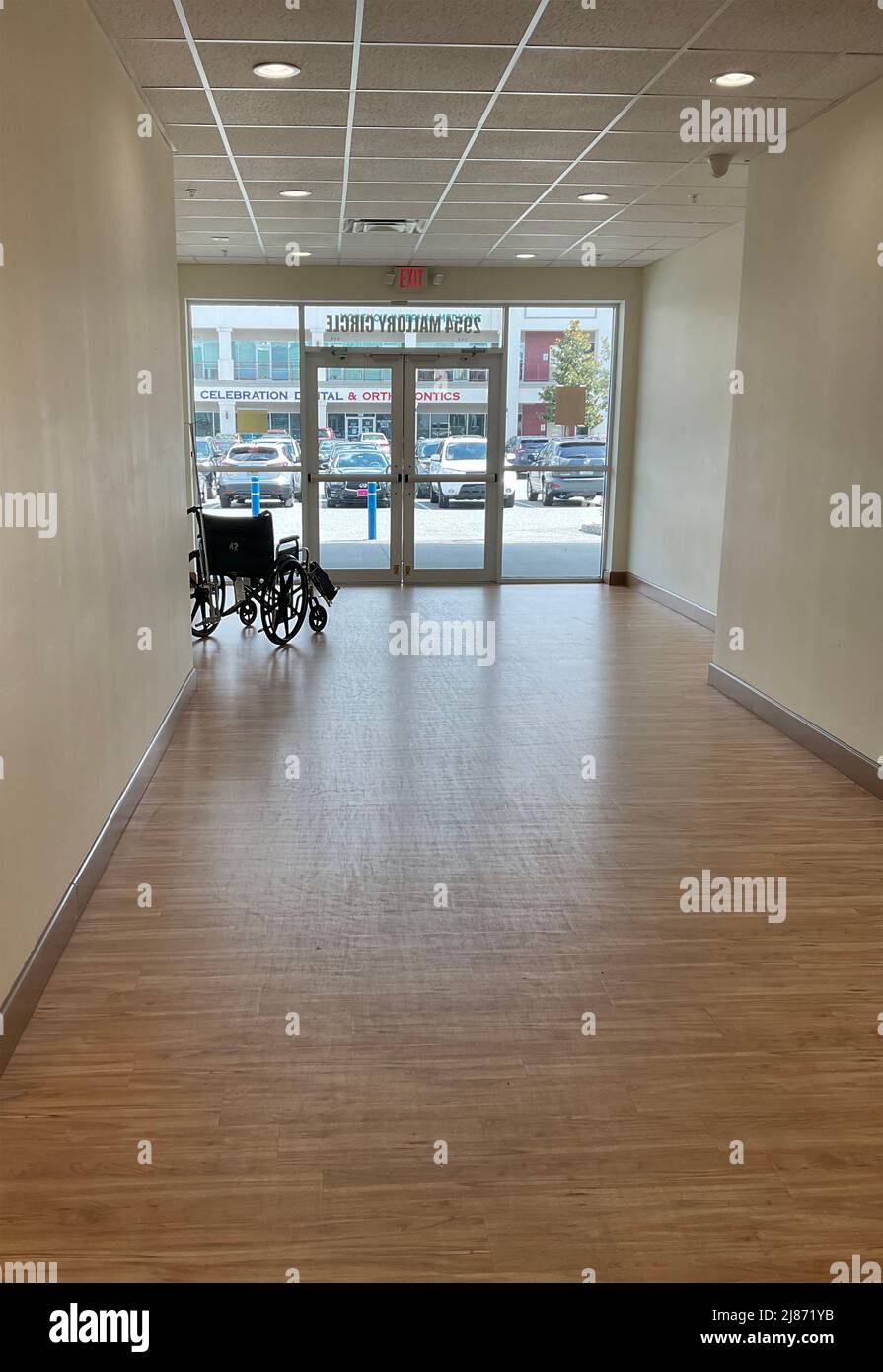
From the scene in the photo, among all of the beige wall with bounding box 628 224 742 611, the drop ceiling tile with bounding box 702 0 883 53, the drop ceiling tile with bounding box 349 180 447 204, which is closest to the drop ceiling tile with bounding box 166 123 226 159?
the drop ceiling tile with bounding box 349 180 447 204

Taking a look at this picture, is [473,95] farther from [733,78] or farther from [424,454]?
[424,454]

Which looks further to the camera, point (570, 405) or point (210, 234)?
point (570, 405)

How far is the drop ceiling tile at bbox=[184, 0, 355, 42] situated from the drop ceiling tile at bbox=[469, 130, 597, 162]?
5.36 feet

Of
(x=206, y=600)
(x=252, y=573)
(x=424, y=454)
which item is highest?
(x=424, y=454)

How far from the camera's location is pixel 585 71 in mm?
5000

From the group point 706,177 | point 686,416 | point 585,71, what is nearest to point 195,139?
point 585,71

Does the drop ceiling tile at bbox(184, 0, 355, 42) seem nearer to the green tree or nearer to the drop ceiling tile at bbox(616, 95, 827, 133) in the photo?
the drop ceiling tile at bbox(616, 95, 827, 133)

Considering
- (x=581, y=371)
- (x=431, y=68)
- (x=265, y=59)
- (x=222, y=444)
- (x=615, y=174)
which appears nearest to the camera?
(x=265, y=59)

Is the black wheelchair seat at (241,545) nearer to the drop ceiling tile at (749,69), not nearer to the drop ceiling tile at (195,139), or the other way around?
the drop ceiling tile at (195,139)

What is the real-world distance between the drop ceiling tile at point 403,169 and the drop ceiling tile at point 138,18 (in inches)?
86.0

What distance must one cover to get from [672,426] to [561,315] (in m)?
2.12

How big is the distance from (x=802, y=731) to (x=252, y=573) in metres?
4.40

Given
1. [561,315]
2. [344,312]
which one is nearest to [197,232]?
[344,312]
